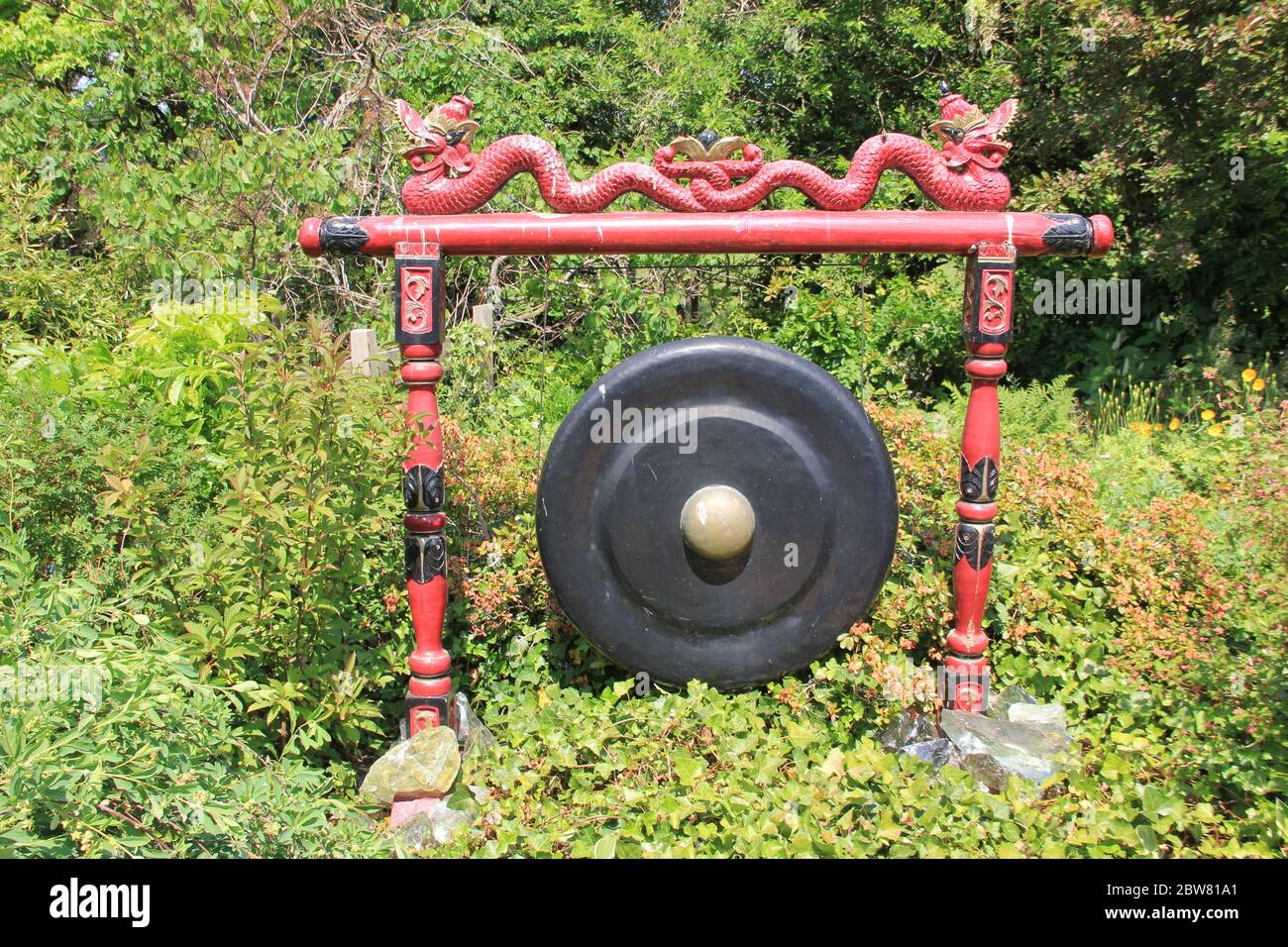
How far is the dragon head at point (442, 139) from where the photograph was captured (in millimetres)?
3160

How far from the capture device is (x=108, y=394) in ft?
13.4

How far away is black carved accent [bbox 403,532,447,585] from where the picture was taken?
3.24 meters

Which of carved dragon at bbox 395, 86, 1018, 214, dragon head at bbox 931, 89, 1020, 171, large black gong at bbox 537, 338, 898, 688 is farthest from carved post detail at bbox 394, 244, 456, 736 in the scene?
dragon head at bbox 931, 89, 1020, 171

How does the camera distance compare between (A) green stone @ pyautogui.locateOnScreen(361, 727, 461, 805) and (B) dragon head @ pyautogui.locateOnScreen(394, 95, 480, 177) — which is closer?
(A) green stone @ pyautogui.locateOnScreen(361, 727, 461, 805)

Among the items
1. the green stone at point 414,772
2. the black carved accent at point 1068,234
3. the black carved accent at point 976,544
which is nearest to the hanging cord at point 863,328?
the black carved accent at point 1068,234

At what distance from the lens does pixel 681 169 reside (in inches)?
126

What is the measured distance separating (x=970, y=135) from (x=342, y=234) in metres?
2.09

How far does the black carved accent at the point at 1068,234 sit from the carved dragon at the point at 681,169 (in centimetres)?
23

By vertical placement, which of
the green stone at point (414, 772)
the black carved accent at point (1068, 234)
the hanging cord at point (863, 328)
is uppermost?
the black carved accent at point (1068, 234)

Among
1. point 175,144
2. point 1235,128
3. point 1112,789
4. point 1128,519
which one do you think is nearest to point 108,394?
point 175,144

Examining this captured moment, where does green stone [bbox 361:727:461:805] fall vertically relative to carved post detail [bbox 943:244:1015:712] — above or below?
below

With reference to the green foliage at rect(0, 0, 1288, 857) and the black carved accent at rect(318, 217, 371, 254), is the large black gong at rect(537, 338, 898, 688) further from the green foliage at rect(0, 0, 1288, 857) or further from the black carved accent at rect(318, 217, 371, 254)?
the black carved accent at rect(318, 217, 371, 254)

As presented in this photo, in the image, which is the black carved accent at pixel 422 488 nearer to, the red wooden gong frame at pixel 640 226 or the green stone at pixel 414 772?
the red wooden gong frame at pixel 640 226

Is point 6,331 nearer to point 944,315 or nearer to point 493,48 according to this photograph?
point 493,48
